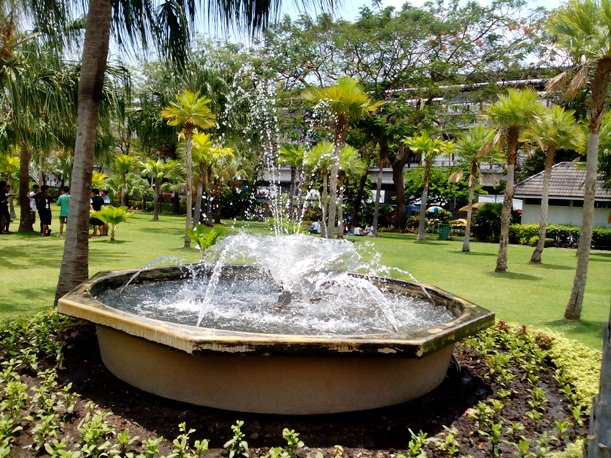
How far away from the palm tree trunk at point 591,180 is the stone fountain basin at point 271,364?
16.1 feet

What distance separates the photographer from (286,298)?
20.0 feet

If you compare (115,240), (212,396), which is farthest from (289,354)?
(115,240)

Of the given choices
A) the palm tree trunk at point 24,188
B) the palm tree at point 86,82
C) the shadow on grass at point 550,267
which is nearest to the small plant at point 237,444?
the palm tree at point 86,82

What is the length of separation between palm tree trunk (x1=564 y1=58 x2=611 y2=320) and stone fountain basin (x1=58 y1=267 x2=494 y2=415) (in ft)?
16.1

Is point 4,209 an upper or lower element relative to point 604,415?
upper

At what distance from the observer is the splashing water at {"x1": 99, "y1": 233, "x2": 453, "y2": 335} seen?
5301 millimetres

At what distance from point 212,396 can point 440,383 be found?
2.03 meters

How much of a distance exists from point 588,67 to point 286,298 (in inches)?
253

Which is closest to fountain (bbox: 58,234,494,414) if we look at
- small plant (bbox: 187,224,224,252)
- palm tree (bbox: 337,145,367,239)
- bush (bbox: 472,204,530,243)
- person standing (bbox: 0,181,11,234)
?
small plant (bbox: 187,224,224,252)

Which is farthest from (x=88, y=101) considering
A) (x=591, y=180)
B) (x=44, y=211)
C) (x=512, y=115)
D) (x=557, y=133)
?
(x=557, y=133)

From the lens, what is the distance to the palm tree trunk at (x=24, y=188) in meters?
18.2

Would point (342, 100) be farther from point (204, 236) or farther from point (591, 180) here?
point (591, 180)

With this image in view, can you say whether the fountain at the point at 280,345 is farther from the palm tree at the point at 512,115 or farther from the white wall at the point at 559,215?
the white wall at the point at 559,215

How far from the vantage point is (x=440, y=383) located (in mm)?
4742
